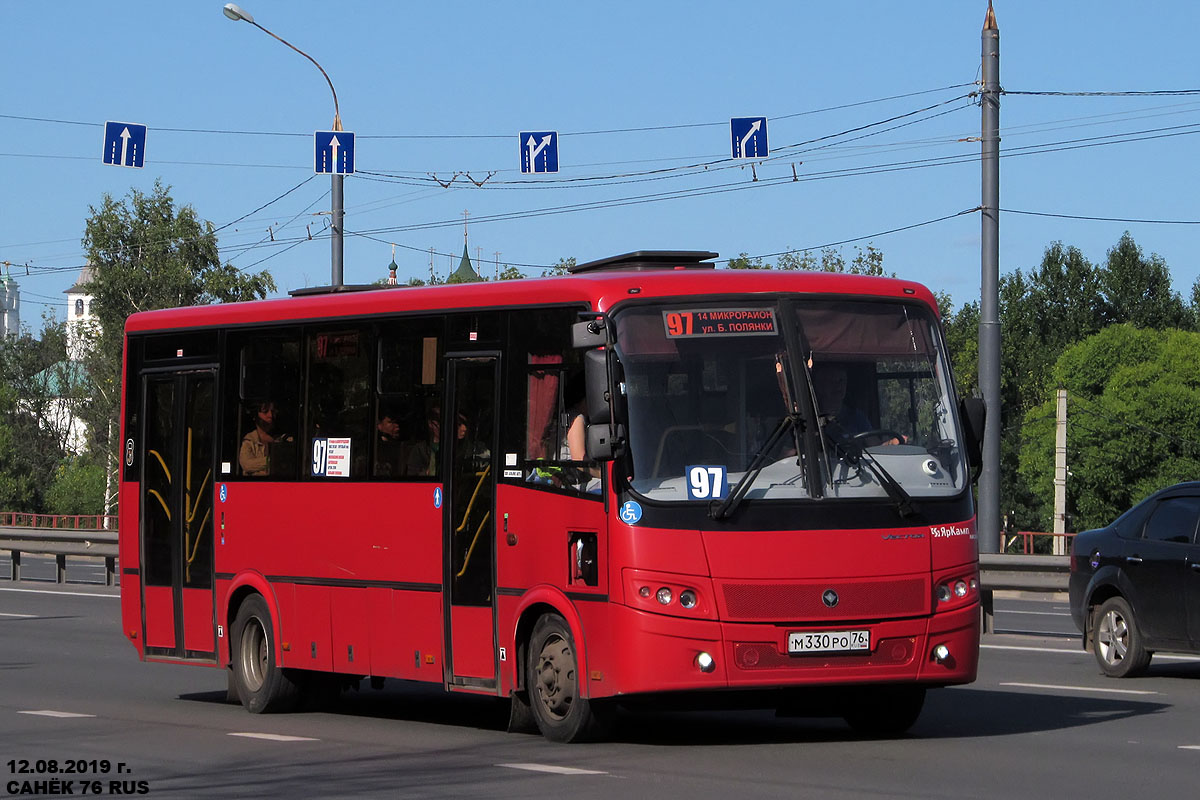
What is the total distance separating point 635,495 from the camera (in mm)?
11273

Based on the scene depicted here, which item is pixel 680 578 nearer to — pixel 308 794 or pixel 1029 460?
pixel 308 794

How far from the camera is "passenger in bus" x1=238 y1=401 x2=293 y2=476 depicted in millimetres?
14914

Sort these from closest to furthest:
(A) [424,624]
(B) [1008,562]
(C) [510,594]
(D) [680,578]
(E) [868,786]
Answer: (E) [868,786] < (D) [680,578] < (C) [510,594] < (A) [424,624] < (B) [1008,562]

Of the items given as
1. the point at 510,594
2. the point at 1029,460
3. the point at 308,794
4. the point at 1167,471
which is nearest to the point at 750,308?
the point at 510,594

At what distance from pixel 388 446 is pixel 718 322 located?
2.96 meters

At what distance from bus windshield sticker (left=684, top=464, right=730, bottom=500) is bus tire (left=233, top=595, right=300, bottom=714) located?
4619 millimetres

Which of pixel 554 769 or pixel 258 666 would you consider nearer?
pixel 554 769

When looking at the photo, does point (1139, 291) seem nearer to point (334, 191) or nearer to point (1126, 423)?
point (1126, 423)

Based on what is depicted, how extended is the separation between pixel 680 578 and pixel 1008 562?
14.2 meters

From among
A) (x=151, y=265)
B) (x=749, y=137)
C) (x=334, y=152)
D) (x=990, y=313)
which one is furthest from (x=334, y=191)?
(x=151, y=265)

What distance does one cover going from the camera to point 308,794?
9680 millimetres

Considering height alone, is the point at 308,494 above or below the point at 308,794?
above

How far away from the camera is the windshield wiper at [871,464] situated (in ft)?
37.8

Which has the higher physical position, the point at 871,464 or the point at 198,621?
the point at 871,464
